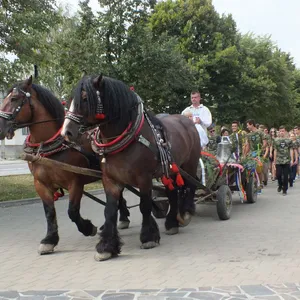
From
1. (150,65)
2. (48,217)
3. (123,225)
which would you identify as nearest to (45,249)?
(48,217)

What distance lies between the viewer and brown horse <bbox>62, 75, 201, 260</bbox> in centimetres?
525

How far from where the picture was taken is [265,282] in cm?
453

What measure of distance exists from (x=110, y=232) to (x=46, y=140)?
1478mm

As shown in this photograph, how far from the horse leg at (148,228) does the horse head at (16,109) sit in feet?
6.16

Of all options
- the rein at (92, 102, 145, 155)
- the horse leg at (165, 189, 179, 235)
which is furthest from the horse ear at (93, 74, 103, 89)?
the horse leg at (165, 189, 179, 235)

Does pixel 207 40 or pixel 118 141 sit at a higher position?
pixel 207 40

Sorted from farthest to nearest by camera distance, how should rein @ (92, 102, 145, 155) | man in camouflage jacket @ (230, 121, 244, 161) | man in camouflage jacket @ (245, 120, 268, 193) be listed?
man in camouflage jacket @ (245, 120, 268, 193), man in camouflage jacket @ (230, 121, 244, 161), rein @ (92, 102, 145, 155)

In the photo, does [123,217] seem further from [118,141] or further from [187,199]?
[118,141]

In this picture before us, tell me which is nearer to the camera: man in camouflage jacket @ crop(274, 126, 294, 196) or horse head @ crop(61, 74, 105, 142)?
horse head @ crop(61, 74, 105, 142)

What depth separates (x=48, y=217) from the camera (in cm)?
596

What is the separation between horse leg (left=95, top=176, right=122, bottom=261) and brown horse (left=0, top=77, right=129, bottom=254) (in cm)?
56

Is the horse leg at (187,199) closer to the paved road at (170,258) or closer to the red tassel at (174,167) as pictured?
the paved road at (170,258)

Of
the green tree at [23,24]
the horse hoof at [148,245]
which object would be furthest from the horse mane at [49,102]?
the green tree at [23,24]

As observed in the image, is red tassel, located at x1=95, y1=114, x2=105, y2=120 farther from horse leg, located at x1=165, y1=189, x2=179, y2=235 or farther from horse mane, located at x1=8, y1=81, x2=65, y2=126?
horse leg, located at x1=165, y1=189, x2=179, y2=235
